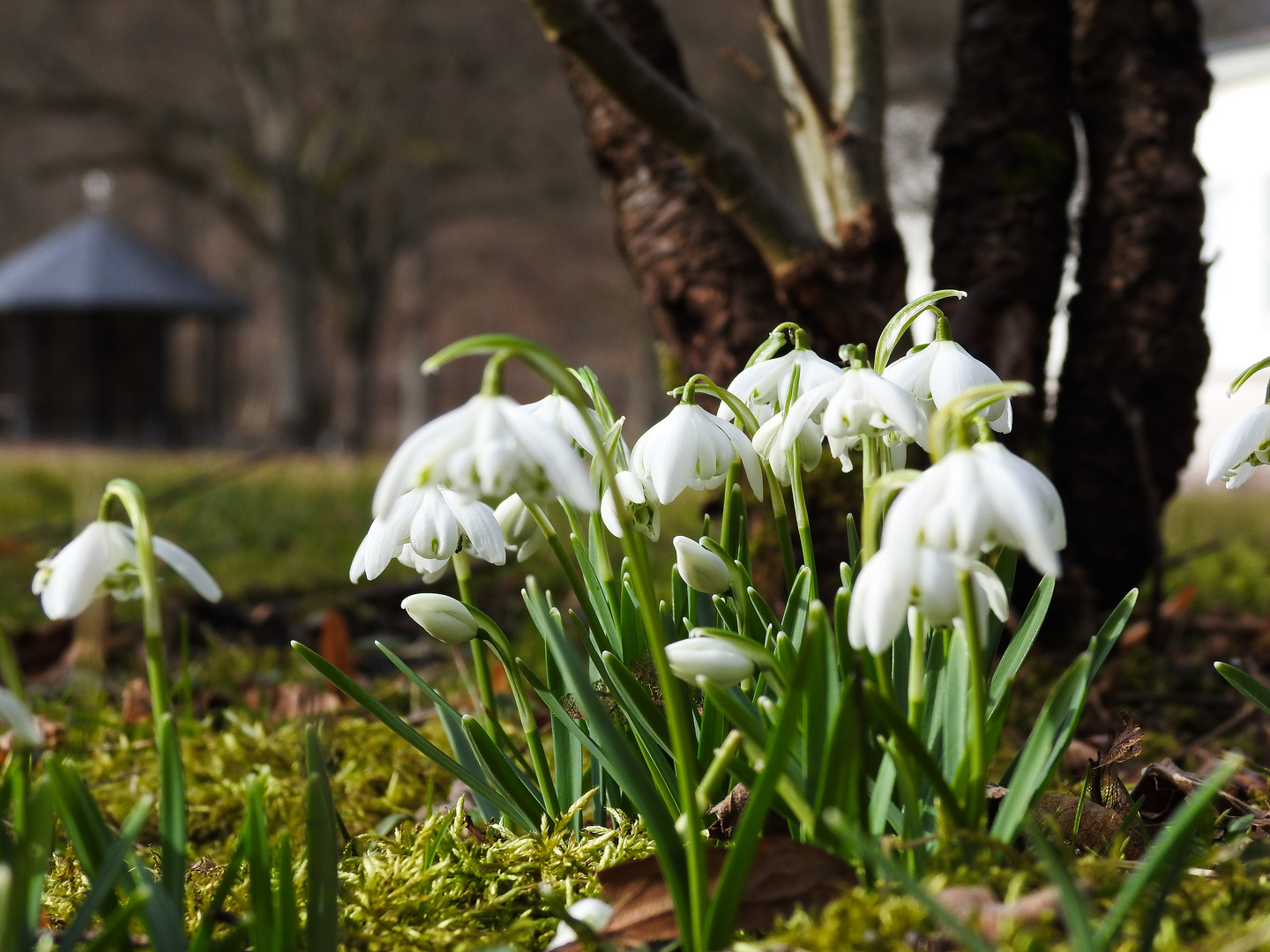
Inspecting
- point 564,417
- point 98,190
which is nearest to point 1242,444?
point 564,417

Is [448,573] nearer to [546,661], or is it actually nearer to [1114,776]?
[546,661]

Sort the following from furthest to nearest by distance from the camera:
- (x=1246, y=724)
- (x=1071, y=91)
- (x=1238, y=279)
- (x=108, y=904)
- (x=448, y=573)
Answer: (x=1238, y=279) < (x=448, y=573) < (x=1071, y=91) < (x=1246, y=724) < (x=108, y=904)

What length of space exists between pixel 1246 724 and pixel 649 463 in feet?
5.01

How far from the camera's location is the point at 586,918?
2.98ft

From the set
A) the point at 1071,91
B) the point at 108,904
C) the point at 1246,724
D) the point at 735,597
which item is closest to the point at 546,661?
the point at 735,597

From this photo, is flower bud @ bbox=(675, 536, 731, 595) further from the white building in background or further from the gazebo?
the gazebo

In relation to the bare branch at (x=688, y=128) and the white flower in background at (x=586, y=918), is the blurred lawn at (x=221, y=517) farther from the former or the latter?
the white flower in background at (x=586, y=918)

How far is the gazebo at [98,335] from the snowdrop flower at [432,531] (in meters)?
15.1

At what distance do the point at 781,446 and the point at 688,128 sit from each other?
1070 mm

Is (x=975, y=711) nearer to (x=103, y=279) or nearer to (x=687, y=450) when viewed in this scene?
(x=687, y=450)

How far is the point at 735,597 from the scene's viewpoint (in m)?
1.18

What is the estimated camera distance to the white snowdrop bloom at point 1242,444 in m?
1.08

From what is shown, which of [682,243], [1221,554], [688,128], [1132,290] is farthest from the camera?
[1221,554]

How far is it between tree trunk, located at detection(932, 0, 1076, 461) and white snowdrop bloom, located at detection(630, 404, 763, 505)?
4.35 ft
